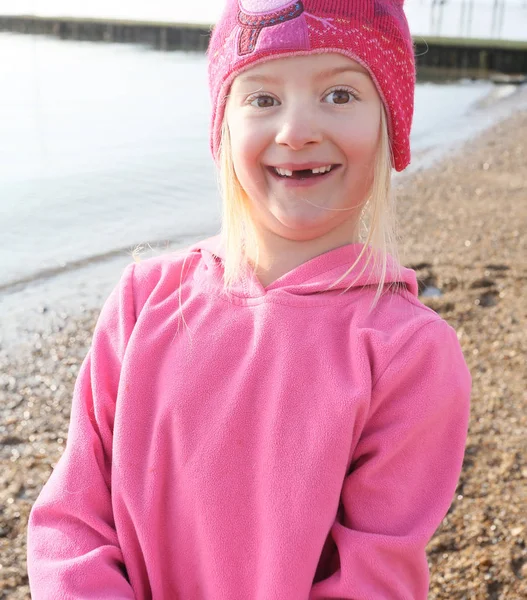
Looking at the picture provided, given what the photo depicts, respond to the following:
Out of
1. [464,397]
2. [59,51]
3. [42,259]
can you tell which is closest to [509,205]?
[42,259]

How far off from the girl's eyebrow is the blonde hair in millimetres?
130

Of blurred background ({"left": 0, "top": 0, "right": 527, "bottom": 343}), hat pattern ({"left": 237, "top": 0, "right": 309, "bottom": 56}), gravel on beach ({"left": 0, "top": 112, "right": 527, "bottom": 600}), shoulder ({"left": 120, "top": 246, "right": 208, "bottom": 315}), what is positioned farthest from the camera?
blurred background ({"left": 0, "top": 0, "right": 527, "bottom": 343})

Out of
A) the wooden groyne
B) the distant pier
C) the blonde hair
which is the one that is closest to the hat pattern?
the blonde hair

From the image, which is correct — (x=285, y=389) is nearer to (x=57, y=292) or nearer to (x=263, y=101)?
(x=263, y=101)

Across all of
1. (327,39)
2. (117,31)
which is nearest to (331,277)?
(327,39)

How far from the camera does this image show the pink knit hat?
75.0 inches

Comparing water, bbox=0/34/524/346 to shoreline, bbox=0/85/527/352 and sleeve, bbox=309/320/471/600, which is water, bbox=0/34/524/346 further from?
sleeve, bbox=309/320/471/600

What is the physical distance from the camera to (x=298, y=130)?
1.90 meters

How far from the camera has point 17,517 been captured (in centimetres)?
355

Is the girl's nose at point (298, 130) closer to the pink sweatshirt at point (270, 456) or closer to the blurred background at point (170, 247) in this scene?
the pink sweatshirt at point (270, 456)

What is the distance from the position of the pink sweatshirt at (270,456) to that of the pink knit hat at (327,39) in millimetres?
453

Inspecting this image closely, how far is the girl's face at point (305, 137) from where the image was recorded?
193 cm

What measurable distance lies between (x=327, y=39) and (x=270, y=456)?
1013 mm

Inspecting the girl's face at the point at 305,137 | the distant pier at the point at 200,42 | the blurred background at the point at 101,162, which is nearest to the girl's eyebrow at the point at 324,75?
the girl's face at the point at 305,137
